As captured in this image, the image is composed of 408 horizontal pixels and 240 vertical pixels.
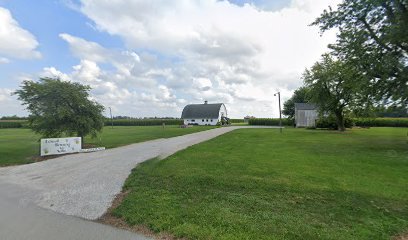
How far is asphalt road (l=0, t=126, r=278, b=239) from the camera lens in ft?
17.4

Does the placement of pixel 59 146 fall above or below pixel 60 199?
above

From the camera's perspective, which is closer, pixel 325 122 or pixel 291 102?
pixel 325 122

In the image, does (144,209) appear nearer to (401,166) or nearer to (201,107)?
(401,166)

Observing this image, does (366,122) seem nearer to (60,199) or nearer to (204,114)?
(204,114)

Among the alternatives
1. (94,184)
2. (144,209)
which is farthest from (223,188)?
(94,184)

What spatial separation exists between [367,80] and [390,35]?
3.08 metres

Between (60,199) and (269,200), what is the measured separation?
19.5 ft

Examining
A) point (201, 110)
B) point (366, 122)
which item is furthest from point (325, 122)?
point (201, 110)

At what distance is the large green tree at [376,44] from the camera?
15.5m

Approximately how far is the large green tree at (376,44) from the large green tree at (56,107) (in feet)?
65.3

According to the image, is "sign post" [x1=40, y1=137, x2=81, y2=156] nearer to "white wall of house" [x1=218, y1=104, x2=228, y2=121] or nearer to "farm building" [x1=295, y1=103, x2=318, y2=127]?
"farm building" [x1=295, y1=103, x2=318, y2=127]

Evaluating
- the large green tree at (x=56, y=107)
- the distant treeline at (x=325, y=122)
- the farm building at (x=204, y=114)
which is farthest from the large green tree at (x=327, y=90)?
the farm building at (x=204, y=114)

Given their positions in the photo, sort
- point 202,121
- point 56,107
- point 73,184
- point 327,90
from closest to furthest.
→ point 73,184 → point 56,107 → point 327,90 → point 202,121

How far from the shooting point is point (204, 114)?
8106 centimetres
